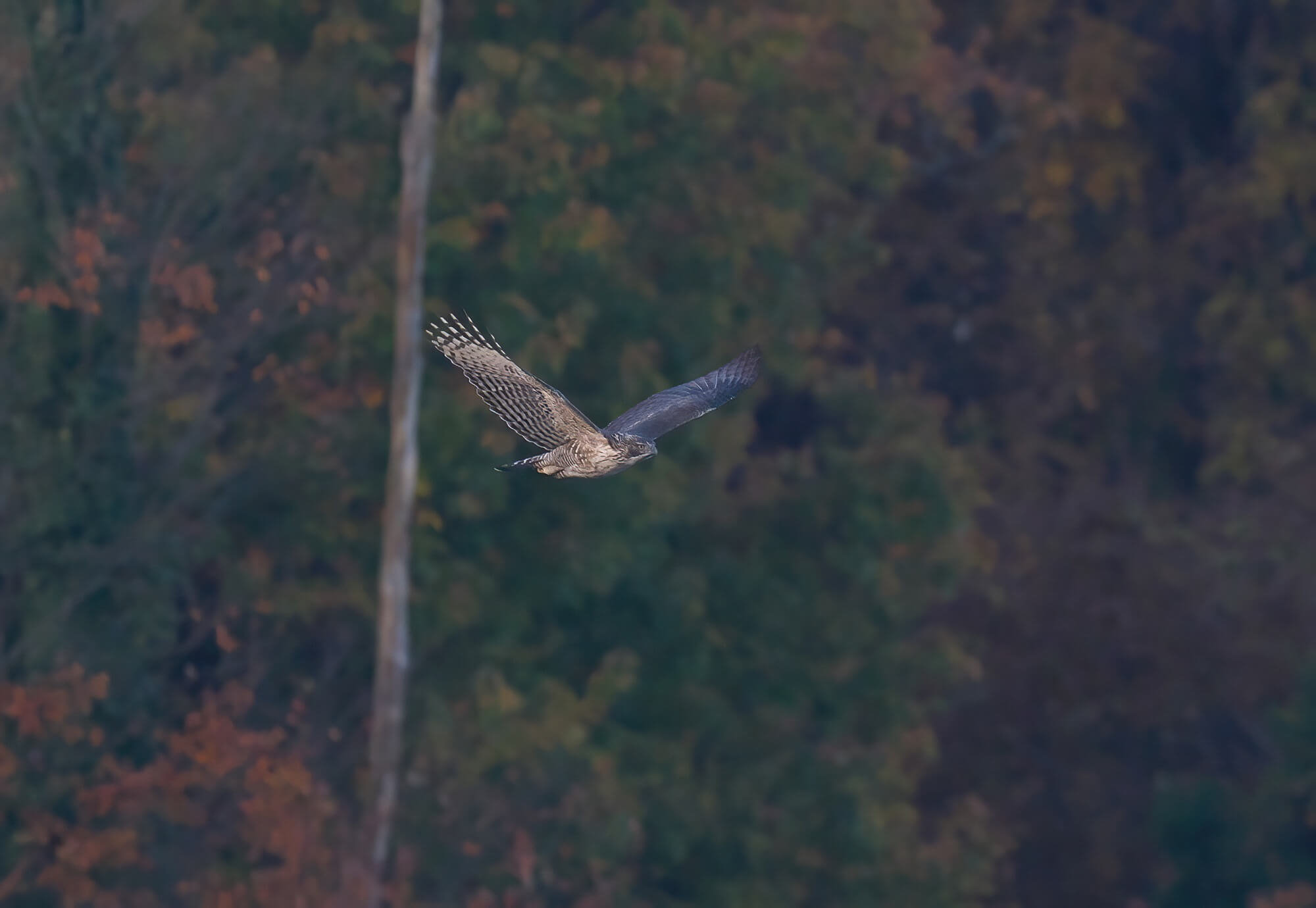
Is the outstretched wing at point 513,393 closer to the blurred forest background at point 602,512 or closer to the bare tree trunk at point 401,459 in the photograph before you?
the blurred forest background at point 602,512

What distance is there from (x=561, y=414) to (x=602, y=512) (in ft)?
29.7

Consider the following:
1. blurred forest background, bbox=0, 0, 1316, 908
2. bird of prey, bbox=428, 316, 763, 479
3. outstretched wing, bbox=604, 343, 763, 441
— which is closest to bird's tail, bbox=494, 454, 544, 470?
bird of prey, bbox=428, 316, 763, 479

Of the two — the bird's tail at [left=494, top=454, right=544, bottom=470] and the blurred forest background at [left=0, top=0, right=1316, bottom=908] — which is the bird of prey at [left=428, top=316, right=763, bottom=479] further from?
the blurred forest background at [left=0, top=0, right=1316, bottom=908]

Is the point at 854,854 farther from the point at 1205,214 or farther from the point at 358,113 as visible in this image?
the point at 1205,214

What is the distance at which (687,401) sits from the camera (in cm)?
984

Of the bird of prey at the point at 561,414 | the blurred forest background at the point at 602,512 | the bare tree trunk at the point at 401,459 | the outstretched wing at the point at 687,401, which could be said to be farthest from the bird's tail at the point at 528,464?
the bare tree trunk at the point at 401,459

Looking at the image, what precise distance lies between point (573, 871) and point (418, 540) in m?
2.70

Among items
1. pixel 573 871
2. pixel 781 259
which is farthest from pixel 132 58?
pixel 573 871

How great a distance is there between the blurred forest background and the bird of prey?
584 centimetres

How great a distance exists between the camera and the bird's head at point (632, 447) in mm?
8250

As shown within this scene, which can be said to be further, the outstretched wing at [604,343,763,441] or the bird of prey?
the outstretched wing at [604,343,763,441]

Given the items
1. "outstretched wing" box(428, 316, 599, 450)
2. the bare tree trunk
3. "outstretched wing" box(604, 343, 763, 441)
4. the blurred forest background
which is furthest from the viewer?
the bare tree trunk

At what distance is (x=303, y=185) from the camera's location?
642 inches

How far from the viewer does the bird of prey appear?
8188mm
